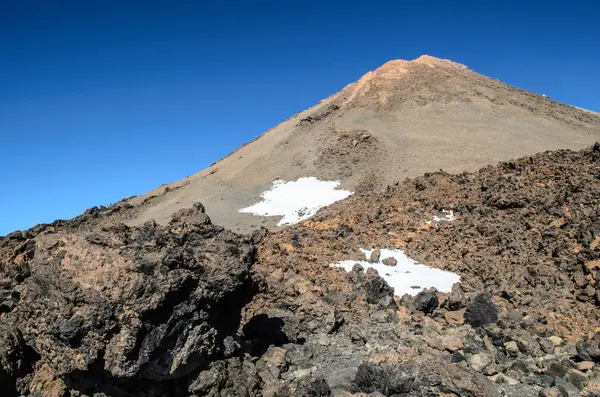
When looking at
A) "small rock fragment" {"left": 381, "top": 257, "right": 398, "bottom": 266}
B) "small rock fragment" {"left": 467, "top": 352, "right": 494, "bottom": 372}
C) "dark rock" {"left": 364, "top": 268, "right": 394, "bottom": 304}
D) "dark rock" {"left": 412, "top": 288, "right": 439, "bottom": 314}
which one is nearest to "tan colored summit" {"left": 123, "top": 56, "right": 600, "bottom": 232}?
"small rock fragment" {"left": 381, "top": 257, "right": 398, "bottom": 266}

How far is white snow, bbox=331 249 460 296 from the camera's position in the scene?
11867 millimetres

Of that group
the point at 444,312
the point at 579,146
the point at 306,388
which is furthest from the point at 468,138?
the point at 306,388

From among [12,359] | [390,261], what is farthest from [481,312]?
[12,359]

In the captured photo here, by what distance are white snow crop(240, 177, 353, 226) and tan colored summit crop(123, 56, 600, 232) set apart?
94 cm

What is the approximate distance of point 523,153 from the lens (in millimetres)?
35156

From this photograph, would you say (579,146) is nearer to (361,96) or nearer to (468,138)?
(468,138)

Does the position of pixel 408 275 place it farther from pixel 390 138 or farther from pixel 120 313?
pixel 390 138

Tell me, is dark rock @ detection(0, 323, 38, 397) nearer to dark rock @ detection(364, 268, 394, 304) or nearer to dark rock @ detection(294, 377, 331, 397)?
dark rock @ detection(294, 377, 331, 397)

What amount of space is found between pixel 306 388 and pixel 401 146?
34.5 m

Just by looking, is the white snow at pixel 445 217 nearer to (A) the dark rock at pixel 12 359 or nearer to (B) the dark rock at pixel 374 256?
(B) the dark rock at pixel 374 256

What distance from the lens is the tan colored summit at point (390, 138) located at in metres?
35.2

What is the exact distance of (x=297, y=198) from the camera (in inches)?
1329

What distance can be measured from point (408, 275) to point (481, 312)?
3.45m

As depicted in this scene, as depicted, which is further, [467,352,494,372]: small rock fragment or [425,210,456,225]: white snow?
[425,210,456,225]: white snow
